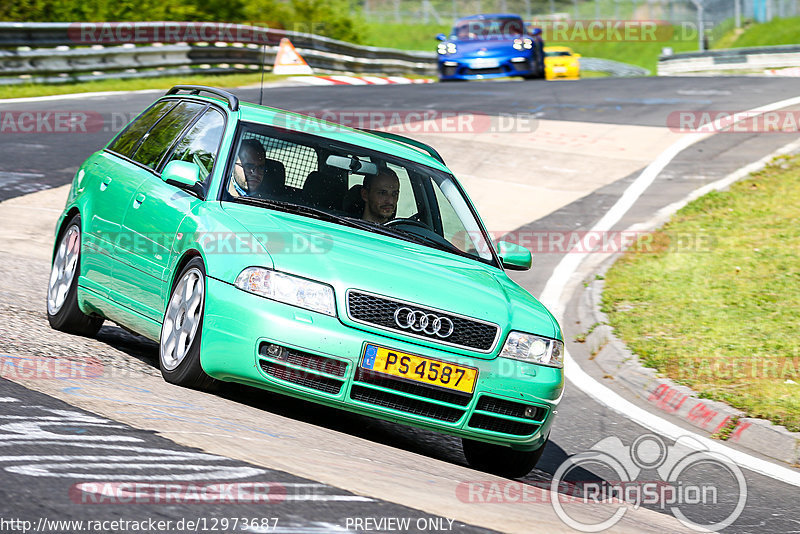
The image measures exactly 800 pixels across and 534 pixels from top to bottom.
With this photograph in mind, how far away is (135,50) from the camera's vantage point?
973 inches

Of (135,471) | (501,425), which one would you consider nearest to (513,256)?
(501,425)

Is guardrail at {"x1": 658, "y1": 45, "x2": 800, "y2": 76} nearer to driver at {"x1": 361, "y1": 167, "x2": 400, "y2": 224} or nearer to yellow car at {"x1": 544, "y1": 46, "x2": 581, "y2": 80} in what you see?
yellow car at {"x1": 544, "y1": 46, "x2": 581, "y2": 80}

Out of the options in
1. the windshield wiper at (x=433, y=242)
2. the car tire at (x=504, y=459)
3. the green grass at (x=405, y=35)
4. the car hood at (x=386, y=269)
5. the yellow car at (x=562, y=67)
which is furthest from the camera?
the green grass at (x=405, y=35)

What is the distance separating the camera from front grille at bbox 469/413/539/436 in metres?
5.54

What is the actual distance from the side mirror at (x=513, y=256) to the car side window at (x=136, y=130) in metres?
2.47

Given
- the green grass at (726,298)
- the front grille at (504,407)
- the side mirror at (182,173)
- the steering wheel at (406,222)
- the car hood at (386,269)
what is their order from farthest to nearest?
the green grass at (726,298) < the steering wheel at (406,222) < the side mirror at (182,173) < the front grille at (504,407) < the car hood at (386,269)

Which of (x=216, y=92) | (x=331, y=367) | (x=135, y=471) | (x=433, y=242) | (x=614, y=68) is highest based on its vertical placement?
(x=216, y=92)

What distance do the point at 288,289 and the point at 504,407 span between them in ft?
4.00

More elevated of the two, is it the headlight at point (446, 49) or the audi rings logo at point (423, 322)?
the audi rings logo at point (423, 322)

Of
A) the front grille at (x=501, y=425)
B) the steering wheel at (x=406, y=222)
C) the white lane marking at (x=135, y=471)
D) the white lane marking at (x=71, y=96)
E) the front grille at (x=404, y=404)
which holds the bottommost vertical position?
the front grille at (x=501, y=425)

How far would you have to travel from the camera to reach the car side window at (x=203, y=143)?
6504mm

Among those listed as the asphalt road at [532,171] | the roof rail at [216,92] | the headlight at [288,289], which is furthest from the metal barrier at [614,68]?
the headlight at [288,289]

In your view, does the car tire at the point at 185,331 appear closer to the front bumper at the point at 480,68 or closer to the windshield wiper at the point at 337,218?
the windshield wiper at the point at 337,218

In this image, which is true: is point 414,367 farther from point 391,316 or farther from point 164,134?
point 164,134
